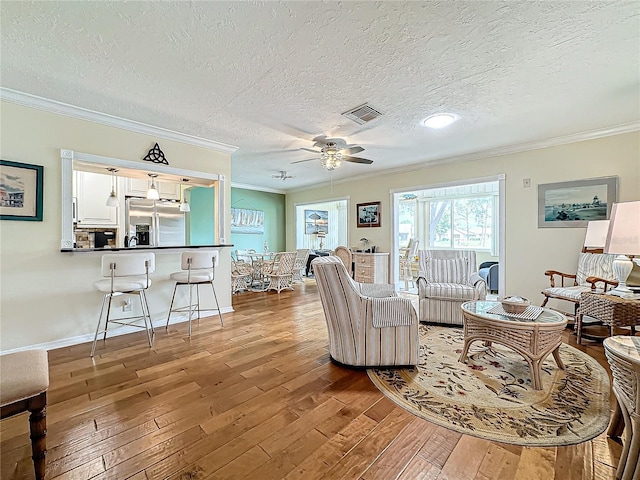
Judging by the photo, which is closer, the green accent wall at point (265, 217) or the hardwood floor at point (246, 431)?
the hardwood floor at point (246, 431)

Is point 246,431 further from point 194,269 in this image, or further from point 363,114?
point 363,114

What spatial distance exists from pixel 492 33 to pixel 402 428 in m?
2.60

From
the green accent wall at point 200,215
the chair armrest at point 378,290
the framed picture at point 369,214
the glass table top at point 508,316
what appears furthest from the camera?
the green accent wall at point 200,215

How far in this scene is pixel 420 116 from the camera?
10.6 feet

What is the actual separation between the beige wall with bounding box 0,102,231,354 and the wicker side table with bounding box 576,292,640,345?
517 cm

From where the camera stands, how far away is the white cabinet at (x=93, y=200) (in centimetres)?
478

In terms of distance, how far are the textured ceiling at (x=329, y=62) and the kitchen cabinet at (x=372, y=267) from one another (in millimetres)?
2973

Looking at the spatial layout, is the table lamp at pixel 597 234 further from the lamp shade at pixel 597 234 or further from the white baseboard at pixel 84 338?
the white baseboard at pixel 84 338

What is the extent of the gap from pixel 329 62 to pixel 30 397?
2659 millimetres

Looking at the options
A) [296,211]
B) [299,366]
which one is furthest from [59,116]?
[296,211]

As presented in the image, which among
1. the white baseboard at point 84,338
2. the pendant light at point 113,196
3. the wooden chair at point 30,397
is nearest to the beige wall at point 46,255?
the white baseboard at point 84,338

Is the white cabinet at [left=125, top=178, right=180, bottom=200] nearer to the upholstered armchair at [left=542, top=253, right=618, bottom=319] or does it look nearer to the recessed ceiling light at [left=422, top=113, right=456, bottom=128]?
the recessed ceiling light at [left=422, top=113, right=456, bottom=128]

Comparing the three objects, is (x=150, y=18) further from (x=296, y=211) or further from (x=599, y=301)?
(x=296, y=211)

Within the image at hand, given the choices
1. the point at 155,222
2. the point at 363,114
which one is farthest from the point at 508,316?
the point at 155,222
